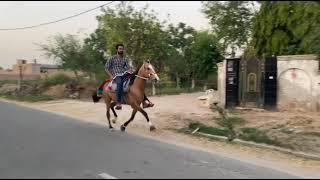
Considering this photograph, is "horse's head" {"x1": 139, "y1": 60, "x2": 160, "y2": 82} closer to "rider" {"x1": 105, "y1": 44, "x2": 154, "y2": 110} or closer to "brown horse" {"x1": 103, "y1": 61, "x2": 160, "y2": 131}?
"brown horse" {"x1": 103, "y1": 61, "x2": 160, "y2": 131}

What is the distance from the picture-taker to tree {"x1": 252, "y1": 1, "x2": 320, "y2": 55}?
25016 mm

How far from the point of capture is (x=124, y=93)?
16.4 m

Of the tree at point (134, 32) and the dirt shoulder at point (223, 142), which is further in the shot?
the tree at point (134, 32)

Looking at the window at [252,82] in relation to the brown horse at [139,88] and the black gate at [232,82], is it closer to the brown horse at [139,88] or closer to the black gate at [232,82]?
the black gate at [232,82]

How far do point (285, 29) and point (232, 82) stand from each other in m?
4.74

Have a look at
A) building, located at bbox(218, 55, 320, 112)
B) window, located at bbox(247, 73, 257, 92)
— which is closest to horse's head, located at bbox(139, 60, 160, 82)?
building, located at bbox(218, 55, 320, 112)

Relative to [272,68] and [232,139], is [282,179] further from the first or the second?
[272,68]

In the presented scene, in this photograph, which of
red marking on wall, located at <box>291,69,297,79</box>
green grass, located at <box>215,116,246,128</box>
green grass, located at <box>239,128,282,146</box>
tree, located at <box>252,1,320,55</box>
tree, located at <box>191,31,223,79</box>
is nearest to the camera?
green grass, located at <box>239,128,282,146</box>

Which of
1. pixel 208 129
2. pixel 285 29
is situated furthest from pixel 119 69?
pixel 285 29

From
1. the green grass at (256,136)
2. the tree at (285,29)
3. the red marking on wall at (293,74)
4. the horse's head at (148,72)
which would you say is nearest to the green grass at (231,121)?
the green grass at (256,136)

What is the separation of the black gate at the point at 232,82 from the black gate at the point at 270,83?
1.59 meters

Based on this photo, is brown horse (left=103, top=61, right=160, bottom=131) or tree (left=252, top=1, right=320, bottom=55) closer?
brown horse (left=103, top=61, right=160, bottom=131)

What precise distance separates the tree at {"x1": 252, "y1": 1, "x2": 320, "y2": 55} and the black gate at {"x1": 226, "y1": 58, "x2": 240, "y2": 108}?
3.02m

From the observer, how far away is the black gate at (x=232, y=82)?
24.4m
